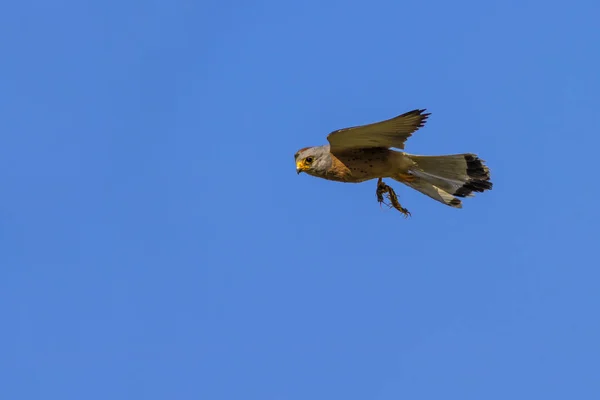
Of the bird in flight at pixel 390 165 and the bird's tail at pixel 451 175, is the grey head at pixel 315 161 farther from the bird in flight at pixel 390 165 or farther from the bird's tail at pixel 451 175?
the bird's tail at pixel 451 175

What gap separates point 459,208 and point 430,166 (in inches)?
Answer: 29.6

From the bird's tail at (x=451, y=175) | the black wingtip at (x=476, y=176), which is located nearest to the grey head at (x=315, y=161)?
the bird's tail at (x=451, y=175)

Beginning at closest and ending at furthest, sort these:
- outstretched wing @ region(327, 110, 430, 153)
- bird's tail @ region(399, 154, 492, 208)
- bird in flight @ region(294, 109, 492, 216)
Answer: outstretched wing @ region(327, 110, 430, 153), bird in flight @ region(294, 109, 492, 216), bird's tail @ region(399, 154, 492, 208)

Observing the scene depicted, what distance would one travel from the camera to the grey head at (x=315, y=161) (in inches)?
472

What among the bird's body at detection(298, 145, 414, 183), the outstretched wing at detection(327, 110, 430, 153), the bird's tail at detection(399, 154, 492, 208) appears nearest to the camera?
the outstretched wing at detection(327, 110, 430, 153)

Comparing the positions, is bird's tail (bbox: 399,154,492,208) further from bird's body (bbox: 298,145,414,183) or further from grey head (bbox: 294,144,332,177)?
grey head (bbox: 294,144,332,177)

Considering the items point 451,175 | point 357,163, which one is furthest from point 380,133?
point 451,175

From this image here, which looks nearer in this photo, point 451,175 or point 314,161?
point 314,161

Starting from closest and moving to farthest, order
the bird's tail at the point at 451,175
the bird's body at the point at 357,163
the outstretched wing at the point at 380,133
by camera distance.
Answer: the outstretched wing at the point at 380,133, the bird's body at the point at 357,163, the bird's tail at the point at 451,175

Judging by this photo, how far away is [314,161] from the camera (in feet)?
39.4

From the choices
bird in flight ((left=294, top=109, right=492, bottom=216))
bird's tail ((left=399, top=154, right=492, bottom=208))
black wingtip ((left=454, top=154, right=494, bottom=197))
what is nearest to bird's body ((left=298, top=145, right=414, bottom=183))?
bird in flight ((left=294, top=109, right=492, bottom=216))

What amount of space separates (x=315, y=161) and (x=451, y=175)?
1.73 metres

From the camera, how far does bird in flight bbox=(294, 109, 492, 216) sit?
460 inches

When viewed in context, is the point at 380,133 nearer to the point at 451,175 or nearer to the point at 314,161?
the point at 314,161
